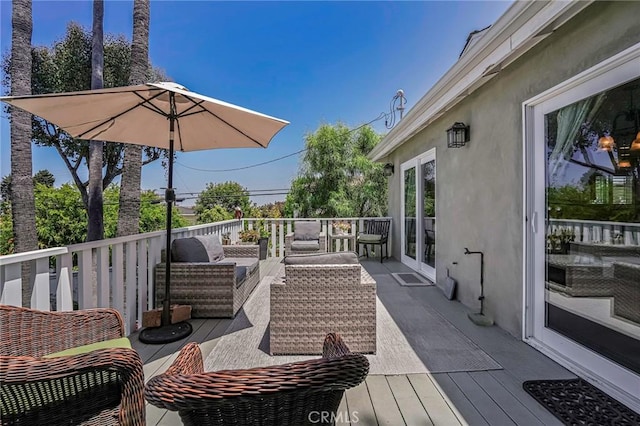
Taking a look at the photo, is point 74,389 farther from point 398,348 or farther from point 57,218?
point 57,218

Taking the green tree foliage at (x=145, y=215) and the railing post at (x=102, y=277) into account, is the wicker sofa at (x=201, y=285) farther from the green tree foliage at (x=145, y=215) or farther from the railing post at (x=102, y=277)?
the green tree foliage at (x=145, y=215)

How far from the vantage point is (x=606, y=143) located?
229cm

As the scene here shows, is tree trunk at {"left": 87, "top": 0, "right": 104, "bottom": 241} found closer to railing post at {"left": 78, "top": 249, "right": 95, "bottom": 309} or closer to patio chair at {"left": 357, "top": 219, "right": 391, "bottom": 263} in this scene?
railing post at {"left": 78, "top": 249, "right": 95, "bottom": 309}

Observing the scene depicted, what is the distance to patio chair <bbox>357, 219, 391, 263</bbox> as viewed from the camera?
7121 millimetres

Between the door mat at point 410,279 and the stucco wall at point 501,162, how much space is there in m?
0.36

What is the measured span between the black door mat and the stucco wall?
0.82 m

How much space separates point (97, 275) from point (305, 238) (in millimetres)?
4686

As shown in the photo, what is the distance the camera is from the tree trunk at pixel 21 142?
4500 mm

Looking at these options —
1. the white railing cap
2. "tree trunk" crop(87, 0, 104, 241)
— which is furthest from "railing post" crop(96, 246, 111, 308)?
"tree trunk" crop(87, 0, 104, 241)

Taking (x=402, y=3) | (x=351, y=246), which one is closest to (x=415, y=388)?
(x=351, y=246)

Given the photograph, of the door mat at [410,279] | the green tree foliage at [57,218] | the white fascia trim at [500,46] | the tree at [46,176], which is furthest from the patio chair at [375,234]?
the tree at [46,176]

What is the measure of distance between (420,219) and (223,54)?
793 cm

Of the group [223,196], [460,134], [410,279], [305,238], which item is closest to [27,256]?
[460,134]

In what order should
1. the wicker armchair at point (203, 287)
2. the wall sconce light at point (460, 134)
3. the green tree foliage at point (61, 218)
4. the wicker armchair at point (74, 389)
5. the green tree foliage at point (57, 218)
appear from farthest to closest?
the green tree foliage at point (57, 218) → the green tree foliage at point (61, 218) → the wall sconce light at point (460, 134) → the wicker armchair at point (203, 287) → the wicker armchair at point (74, 389)
